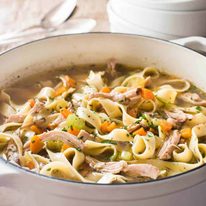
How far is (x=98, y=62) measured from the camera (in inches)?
122

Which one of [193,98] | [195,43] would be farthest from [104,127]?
[195,43]

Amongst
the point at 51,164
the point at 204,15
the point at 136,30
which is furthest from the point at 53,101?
the point at 204,15

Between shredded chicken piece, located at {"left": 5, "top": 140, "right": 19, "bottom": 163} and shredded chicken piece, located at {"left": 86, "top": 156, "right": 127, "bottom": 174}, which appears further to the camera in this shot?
shredded chicken piece, located at {"left": 5, "top": 140, "right": 19, "bottom": 163}

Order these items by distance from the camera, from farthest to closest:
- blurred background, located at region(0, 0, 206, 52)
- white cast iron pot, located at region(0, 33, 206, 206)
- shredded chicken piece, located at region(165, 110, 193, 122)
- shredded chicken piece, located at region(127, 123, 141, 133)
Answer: blurred background, located at region(0, 0, 206, 52), shredded chicken piece, located at region(165, 110, 193, 122), shredded chicken piece, located at region(127, 123, 141, 133), white cast iron pot, located at region(0, 33, 206, 206)

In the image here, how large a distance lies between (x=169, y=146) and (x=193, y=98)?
0.55 metres

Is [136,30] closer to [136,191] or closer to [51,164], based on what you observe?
[51,164]

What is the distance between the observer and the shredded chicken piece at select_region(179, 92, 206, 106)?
2.67 m

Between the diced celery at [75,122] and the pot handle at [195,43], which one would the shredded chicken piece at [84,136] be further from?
the pot handle at [195,43]

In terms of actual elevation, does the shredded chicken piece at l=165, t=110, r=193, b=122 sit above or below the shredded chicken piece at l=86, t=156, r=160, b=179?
below

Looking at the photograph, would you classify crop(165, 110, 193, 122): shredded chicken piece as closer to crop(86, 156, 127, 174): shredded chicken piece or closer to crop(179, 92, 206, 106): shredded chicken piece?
crop(179, 92, 206, 106): shredded chicken piece

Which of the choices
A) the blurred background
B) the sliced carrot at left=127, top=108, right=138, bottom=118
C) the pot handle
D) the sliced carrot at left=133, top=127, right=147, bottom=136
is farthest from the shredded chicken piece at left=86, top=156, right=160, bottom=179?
the blurred background

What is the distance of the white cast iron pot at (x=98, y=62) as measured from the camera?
167 centimetres

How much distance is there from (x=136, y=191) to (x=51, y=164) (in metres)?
0.51

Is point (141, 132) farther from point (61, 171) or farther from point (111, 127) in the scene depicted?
point (61, 171)
